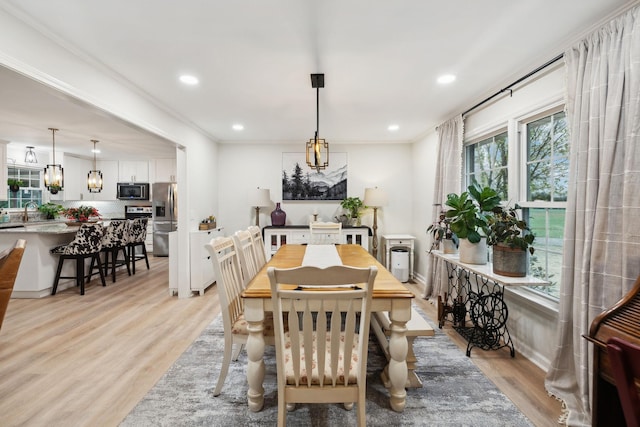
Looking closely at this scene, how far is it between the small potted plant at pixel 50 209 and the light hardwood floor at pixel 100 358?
307cm

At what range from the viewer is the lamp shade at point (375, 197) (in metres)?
4.81

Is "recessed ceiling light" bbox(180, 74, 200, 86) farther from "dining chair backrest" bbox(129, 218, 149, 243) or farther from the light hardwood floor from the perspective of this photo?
"dining chair backrest" bbox(129, 218, 149, 243)

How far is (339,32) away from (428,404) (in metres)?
2.41

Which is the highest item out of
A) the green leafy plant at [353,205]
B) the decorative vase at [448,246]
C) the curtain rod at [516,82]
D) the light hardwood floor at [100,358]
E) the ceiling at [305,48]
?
the ceiling at [305,48]

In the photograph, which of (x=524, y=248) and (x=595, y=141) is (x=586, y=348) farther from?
(x=595, y=141)

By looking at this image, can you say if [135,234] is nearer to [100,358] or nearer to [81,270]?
[81,270]

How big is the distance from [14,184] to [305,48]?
21.8 ft

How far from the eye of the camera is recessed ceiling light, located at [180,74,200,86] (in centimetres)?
259

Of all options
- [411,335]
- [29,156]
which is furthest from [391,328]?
[29,156]

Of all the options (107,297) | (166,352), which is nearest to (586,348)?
(166,352)

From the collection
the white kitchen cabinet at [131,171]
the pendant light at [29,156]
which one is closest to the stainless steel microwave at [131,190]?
the white kitchen cabinet at [131,171]

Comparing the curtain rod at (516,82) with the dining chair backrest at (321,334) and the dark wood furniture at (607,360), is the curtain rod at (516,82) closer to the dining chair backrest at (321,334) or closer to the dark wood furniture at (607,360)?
the dark wood furniture at (607,360)

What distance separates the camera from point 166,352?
8.24 ft

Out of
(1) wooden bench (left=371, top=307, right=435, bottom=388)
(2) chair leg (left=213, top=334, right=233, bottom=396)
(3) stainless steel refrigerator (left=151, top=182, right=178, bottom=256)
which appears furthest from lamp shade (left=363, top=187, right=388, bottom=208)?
(3) stainless steel refrigerator (left=151, top=182, right=178, bottom=256)
